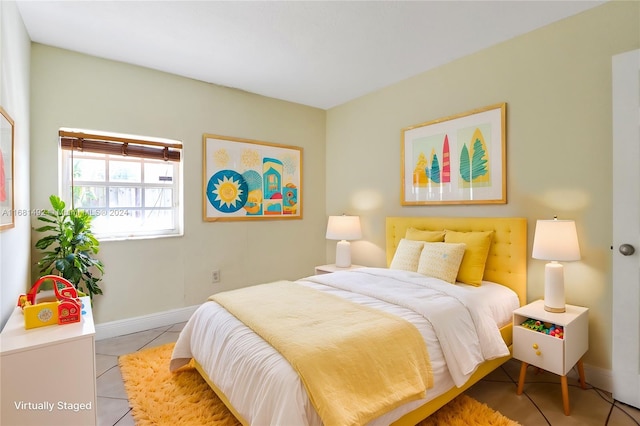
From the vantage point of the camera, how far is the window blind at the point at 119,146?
2924 millimetres

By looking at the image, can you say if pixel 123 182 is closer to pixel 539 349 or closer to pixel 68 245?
pixel 68 245

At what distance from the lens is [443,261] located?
103 inches

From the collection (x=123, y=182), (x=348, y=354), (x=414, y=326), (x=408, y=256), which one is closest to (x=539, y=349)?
(x=414, y=326)

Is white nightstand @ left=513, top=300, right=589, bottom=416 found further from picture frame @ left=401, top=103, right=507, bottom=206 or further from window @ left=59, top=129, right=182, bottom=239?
window @ left=59, top=129, right=182, bottom=239

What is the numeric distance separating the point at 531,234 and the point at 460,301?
981 millimetres

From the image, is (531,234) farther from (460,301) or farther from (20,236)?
(20,236)

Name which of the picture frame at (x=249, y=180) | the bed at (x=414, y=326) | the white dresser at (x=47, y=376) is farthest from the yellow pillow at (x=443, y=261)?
the white dresser at (x=47, y=376)

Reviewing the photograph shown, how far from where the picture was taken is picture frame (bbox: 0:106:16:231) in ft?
5.71

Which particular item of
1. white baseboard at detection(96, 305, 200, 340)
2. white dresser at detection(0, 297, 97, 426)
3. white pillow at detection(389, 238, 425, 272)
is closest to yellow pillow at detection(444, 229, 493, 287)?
white pillow at detection(389, 238, 425, 272)

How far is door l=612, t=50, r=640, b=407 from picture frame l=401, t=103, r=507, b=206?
74cm

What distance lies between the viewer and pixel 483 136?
2889 mm

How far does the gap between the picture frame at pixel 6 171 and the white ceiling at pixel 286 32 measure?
1013 mm

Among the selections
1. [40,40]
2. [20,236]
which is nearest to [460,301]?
[20,236]

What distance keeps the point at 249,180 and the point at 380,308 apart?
2.44 m
